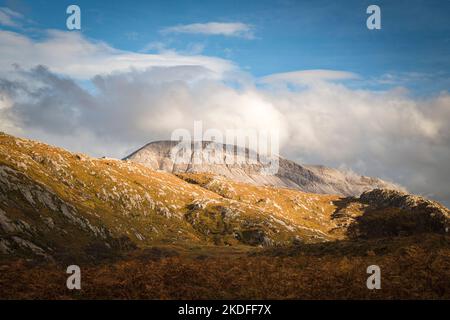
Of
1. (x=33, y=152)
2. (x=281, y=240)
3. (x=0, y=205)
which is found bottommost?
(x=281, y=240)

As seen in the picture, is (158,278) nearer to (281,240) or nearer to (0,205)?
(0,205)

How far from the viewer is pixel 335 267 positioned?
25844 millimetres

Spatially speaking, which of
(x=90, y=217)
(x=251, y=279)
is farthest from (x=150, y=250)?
(x=90, y=217)

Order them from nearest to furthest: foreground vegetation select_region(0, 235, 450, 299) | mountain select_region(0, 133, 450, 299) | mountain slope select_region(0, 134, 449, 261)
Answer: foreground vegetation select_region(0, 235, 450, 299), mountain select_region(0, 133, 450, 299), mountain slope select_region(0, 134, 449, 261)

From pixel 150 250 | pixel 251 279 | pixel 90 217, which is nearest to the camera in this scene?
pixel 251 279

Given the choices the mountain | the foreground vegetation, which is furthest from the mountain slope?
the foreground vegetation

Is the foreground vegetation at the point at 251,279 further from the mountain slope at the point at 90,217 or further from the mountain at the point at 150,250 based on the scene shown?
the mountain slope at the point at 90,217

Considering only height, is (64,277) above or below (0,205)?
below

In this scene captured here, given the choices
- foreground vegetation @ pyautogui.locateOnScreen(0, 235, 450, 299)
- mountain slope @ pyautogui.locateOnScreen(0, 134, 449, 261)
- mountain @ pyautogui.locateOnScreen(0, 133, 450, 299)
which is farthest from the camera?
mountain slope @ pyautogui.locateOnScreen(0, 134, 449, 261)

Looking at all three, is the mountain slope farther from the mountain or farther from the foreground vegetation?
the foreground vegetation

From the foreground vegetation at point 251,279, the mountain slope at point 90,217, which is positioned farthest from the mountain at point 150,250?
the mountain slope at point 90,217

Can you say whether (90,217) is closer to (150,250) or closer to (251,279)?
(150,250)

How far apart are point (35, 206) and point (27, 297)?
3174 inches
